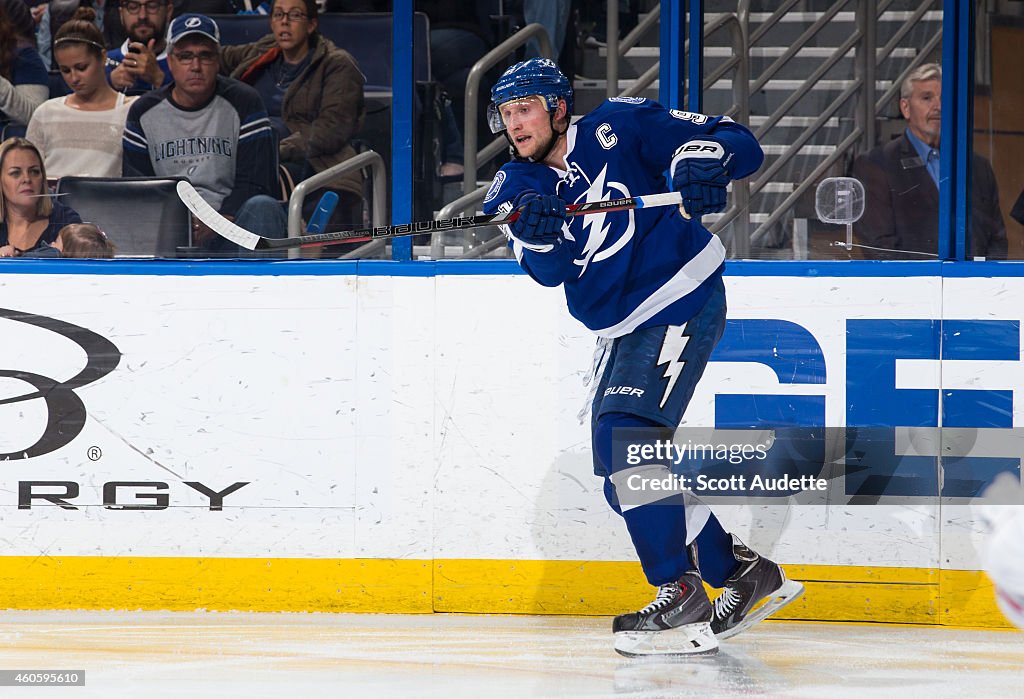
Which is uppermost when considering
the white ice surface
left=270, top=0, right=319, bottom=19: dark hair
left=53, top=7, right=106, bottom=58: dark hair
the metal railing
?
left=270, top=0, right=319, bottom=19: dark hair

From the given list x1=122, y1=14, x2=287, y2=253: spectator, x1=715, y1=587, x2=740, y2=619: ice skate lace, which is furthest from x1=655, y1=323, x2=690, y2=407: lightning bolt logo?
x1=122, y1=14, x2=287, y2=253: spectator

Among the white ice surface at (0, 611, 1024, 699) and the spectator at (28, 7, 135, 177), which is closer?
the white ice surface at (0, 611, 1024, 699)

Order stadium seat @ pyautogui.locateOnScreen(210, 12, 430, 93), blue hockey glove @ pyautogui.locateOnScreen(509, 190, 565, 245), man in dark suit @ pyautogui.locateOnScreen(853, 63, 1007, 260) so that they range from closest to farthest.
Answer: blue hockey glove @ pyautogui.locateOnScreen(509, 190, 565, 245) → man in dark suit @ pyautogui.locateOnScreen(853, 63, 1007, 260) → stadium seat @ pyautogui.locateOnScreen(210, 12, 430, 93)

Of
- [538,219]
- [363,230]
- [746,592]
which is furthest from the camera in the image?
[363,230]

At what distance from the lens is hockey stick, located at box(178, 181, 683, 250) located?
8.68 feet

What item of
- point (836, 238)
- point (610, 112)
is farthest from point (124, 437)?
point (836, 238)

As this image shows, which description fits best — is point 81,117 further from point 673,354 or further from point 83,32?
point 673,354

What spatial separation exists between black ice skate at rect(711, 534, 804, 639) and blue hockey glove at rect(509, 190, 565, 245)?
0.83 meters

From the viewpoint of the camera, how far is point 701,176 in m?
2.59

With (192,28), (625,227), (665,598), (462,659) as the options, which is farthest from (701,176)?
(192,28)

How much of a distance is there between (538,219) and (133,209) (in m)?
1.36

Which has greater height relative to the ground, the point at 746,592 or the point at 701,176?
the point at 701,176

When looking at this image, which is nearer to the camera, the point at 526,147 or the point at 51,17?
the point at 526,147

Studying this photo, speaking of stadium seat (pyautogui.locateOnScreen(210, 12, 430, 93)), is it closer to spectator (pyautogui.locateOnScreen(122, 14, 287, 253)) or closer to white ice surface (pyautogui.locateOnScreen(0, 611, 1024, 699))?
spectator (pyautogui.locateOnScreen(122, 14, 287, 253))
